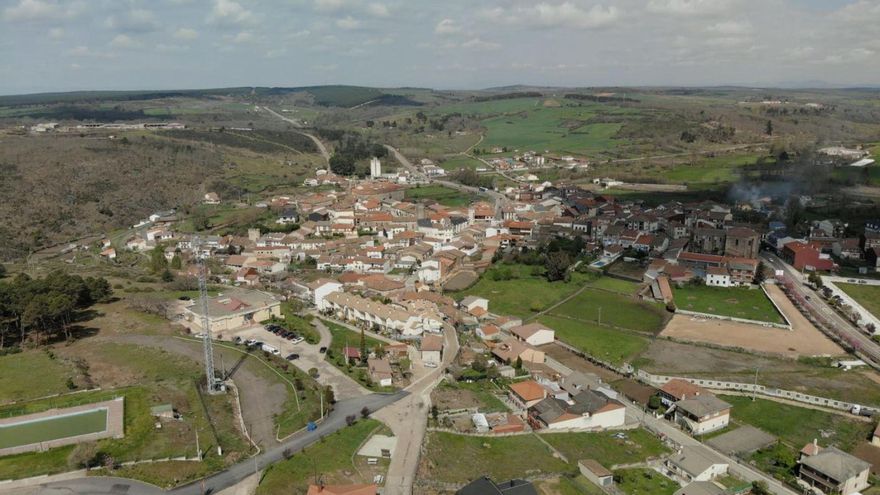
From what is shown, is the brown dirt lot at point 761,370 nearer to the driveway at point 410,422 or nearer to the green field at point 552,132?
the driveway at point 410,422

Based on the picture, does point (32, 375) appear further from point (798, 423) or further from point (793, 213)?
point (793, 213)

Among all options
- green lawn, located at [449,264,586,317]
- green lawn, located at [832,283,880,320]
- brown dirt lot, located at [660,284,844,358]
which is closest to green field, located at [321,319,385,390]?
green lawn, located at [449,264,586,317]

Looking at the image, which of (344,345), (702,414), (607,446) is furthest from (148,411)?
(702,414)

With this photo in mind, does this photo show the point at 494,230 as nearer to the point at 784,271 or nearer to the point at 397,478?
A: the point at 784,271

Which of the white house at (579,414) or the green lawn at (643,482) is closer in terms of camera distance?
the green lawn at (643,482)

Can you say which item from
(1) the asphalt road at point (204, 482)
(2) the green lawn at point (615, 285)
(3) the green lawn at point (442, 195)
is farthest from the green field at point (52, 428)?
(3) the green lawn at point (442, 195)

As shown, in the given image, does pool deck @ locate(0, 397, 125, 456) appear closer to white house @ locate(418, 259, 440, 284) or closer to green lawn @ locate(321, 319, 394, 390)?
green lawn @ locate(321, 319, 394, 390)
